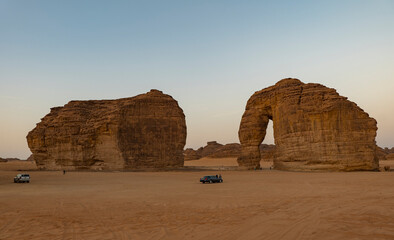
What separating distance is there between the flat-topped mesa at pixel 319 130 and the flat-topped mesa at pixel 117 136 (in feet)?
70.2

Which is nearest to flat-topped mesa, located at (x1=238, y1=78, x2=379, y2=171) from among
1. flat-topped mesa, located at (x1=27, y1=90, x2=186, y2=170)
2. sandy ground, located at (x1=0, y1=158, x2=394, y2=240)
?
flat-topped mesa, located at (x1=27, y1=90, x2=186, y2=170)

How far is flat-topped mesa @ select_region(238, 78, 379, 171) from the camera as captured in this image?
39281 mm

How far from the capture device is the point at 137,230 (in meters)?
8.66

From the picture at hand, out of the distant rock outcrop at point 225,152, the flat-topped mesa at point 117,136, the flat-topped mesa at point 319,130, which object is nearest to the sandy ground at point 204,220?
the flat-topped mesa at point 319,130

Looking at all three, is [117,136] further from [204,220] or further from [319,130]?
[204,220]

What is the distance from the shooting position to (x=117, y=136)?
56.3 m

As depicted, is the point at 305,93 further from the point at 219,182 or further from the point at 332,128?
the point at 219,182

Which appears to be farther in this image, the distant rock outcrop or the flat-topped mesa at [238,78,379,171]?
the distant rock outcrop

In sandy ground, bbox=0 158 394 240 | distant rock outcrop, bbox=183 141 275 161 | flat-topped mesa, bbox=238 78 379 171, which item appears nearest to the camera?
sandy ground, bbox=0 158 394 240

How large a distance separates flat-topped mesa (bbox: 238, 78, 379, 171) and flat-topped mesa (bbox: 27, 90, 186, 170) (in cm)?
2138

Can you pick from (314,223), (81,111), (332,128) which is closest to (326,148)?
(332,128)

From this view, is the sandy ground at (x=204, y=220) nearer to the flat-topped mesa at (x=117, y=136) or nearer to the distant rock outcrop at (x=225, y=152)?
the flat-topped mesa at (x=117, y=136)

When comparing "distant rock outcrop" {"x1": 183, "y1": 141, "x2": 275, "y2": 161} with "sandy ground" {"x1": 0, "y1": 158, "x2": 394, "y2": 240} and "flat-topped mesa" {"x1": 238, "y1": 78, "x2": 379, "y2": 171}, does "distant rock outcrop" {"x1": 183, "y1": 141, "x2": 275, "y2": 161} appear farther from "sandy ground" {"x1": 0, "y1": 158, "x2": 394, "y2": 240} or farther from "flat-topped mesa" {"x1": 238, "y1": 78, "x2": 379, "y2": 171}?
"sandy ground" {"x1": 0, "y1": 158, "x2": 394, "y2": 240}

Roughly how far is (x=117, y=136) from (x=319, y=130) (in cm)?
3518
